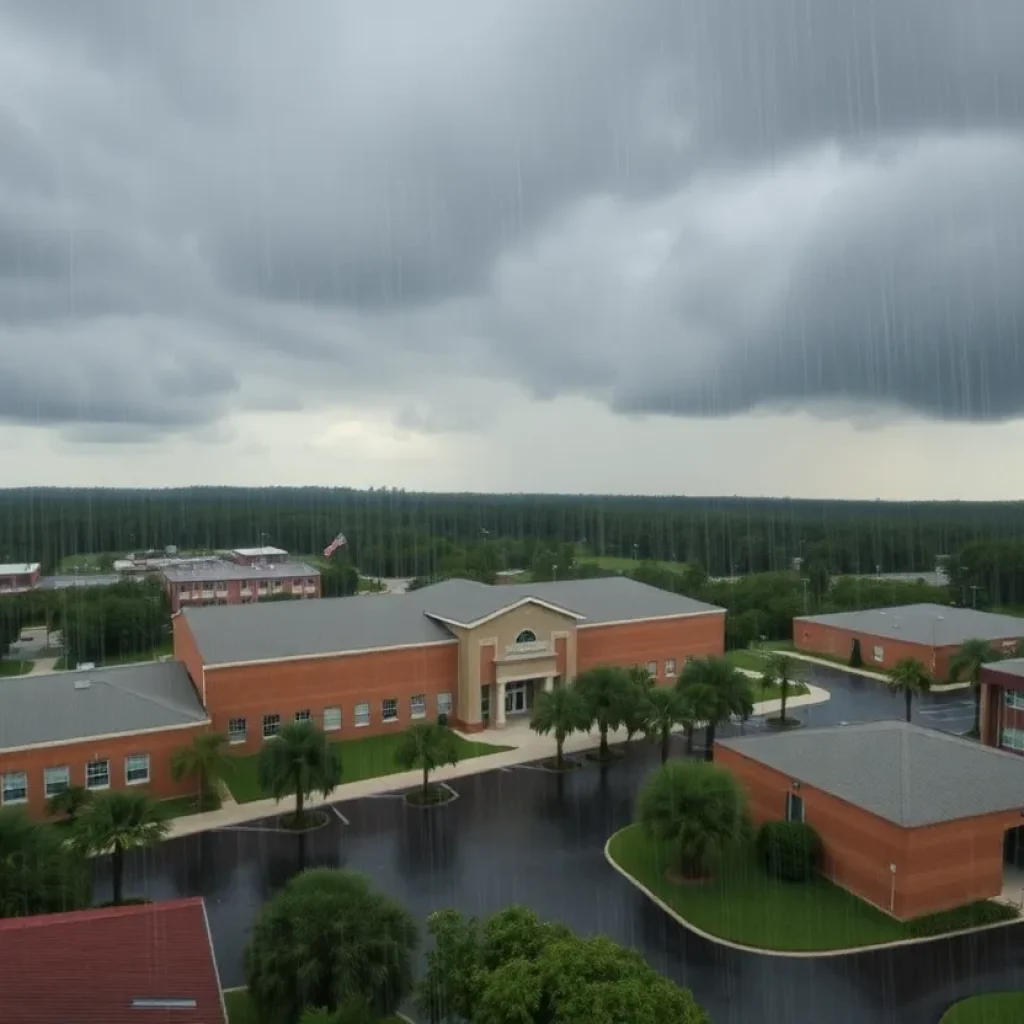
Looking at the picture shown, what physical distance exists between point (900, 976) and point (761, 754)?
824 cm

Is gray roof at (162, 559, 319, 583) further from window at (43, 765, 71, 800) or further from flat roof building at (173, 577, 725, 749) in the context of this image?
→ window at (43, 765, 71, 800)

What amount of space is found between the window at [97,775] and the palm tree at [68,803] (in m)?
1.12

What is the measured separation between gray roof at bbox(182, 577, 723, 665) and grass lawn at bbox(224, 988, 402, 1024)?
60.6ft

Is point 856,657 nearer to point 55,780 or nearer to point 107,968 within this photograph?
point 55,780

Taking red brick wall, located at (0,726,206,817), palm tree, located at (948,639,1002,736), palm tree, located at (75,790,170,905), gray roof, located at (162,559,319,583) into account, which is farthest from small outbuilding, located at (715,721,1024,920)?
gray roof, located at (162,559,319,583)

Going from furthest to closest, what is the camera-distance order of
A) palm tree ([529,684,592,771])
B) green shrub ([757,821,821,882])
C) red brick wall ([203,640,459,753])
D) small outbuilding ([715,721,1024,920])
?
red brick wall ([203,640,459,753]) < palm tree ([529,684,592,771]) < green shrub ([757,821,821,882]) < small outbuilding ([715,721,1024,920])

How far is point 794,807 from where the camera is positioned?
2538cm

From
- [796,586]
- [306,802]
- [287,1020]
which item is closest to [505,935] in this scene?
[287,1020]

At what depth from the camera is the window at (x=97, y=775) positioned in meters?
29.6

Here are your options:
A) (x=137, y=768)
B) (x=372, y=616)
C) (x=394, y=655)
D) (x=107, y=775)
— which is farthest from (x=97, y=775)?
(x=372, y=616)

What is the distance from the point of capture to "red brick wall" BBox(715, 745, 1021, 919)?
2178 cm

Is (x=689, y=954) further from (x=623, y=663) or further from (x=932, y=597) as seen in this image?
(x=932, y=597)

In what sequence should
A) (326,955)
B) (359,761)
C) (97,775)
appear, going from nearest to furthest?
(326,955), (97,775), (359,761)

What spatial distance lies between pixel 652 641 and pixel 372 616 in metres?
14.8
